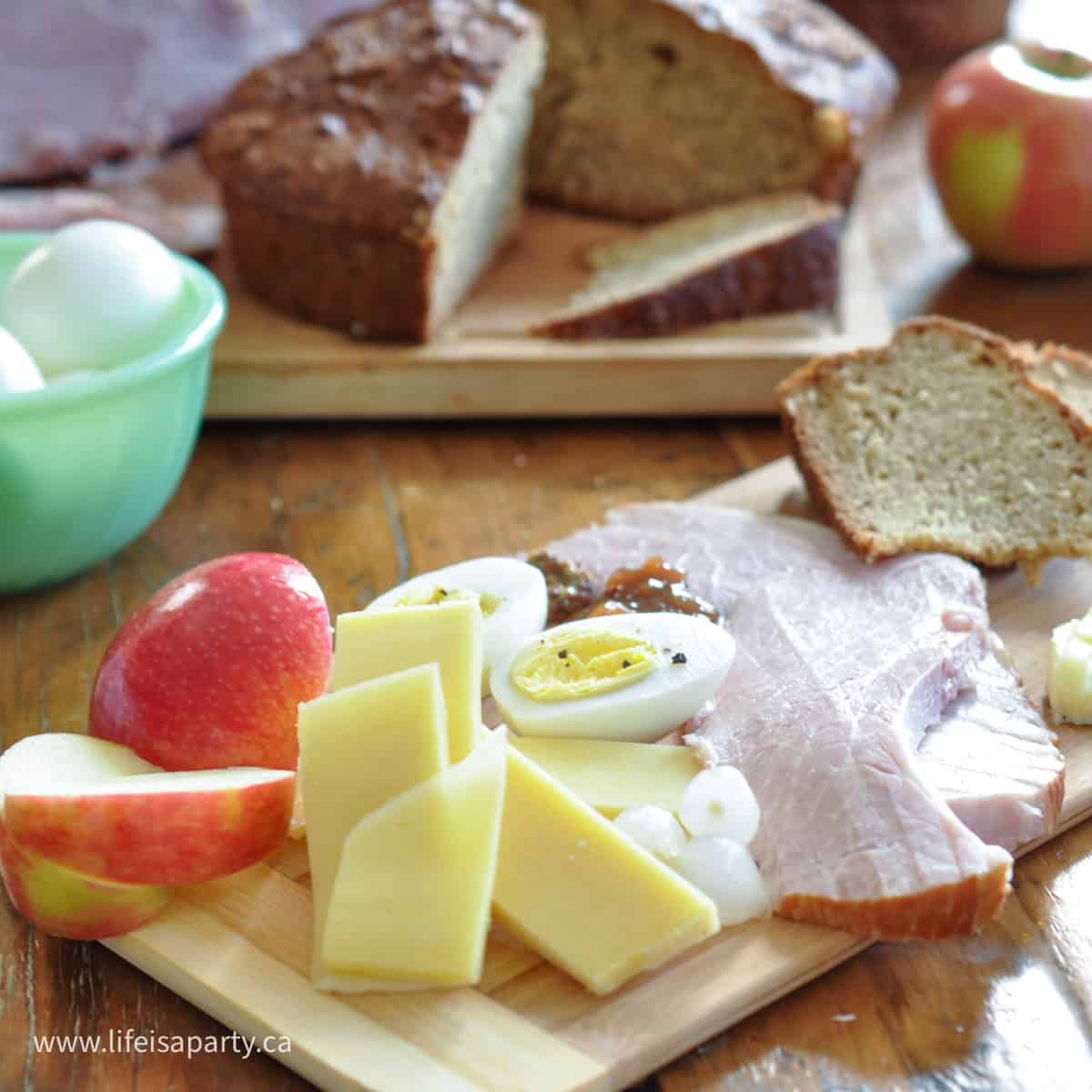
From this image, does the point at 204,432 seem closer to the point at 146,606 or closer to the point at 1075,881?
the point at 146,606

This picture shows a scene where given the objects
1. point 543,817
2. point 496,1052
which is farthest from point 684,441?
point 496,1052

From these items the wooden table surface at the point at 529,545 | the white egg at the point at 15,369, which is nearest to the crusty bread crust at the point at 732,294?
the wooden table surface at the point at 529,545

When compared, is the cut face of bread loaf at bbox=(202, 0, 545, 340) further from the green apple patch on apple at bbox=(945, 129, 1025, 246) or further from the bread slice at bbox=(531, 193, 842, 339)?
the green apple patch on apple at bbox=(945, 129, 1025, 246)

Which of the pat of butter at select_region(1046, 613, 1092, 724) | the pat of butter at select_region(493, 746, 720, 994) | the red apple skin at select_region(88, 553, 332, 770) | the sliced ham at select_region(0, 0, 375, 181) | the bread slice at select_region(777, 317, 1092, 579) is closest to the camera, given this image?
the pat of butter at select_region(493, 746, 720, 994)

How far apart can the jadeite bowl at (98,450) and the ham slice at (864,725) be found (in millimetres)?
791

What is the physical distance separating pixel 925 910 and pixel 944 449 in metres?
1.20

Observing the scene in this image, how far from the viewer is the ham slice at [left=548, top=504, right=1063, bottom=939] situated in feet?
6.63

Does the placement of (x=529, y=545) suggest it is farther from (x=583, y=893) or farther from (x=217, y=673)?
(x=583, y=893)

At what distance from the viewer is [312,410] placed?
359cm

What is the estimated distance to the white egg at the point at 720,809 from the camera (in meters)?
2.10

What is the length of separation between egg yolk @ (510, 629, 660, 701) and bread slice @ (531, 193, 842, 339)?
1444 millimetres

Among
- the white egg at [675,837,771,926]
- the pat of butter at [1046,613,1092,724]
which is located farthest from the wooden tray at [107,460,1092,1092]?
the pat of butter at [1046,613,1092,724]

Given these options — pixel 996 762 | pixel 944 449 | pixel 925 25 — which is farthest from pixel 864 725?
pixel 925 25

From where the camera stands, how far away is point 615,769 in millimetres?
2201
